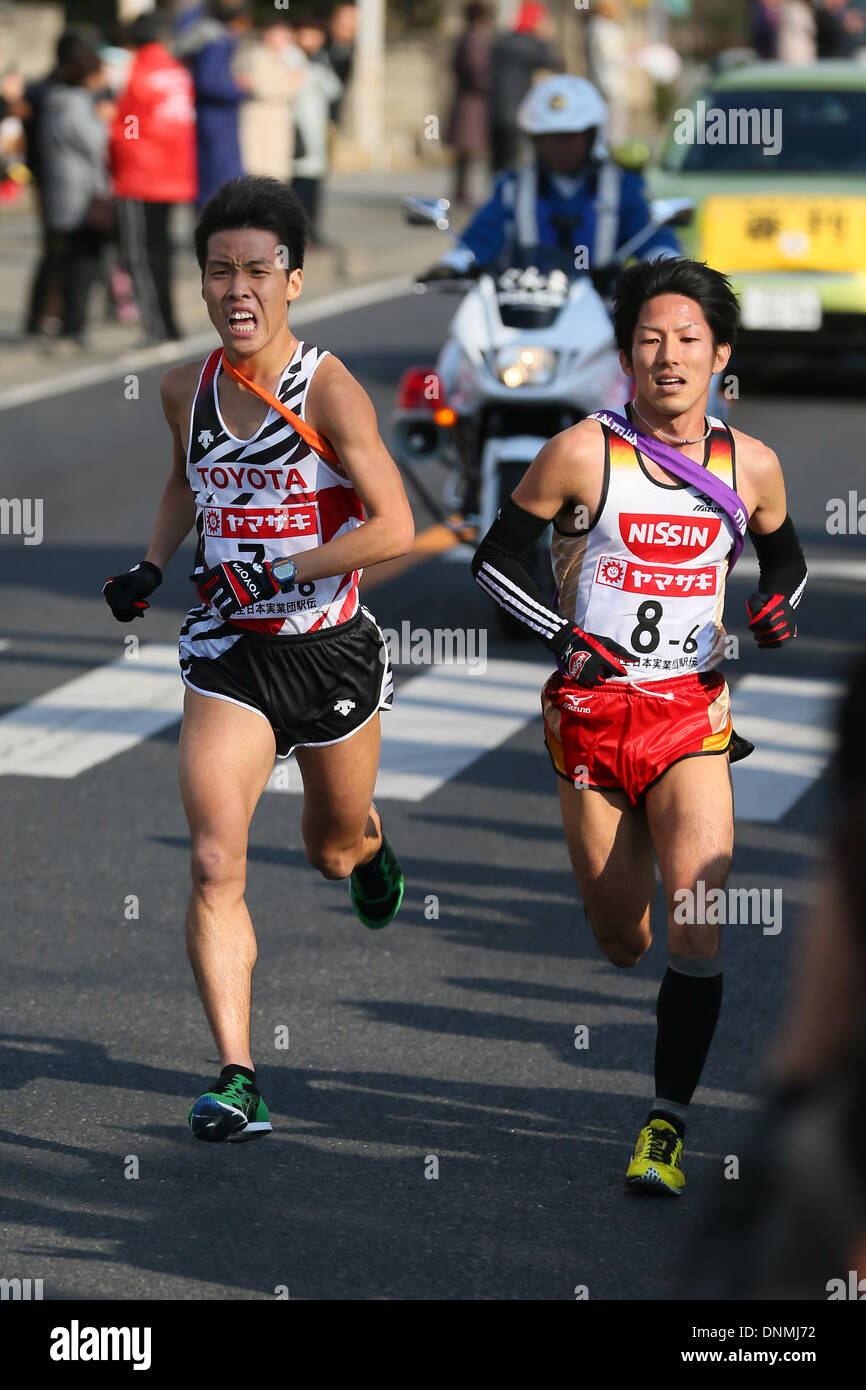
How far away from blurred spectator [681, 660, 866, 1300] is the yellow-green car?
1399 cm

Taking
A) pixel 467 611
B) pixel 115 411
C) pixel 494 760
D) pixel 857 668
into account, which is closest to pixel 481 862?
pixel 494 760

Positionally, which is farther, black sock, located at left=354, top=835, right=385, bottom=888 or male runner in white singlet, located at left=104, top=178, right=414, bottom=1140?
black sock, located at left=354, top=835, right=385, bottom=888

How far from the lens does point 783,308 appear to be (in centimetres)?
1565

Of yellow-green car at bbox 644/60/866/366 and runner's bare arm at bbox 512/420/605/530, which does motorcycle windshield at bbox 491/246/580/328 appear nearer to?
runner's bare arm at bbox 512/420/605/530

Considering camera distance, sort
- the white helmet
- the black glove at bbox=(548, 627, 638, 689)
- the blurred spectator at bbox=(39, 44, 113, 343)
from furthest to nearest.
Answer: the blurred spectator at bbox=(39, 44, 113, 343) → the white helmet → the black glove at bbox=(548, 627, 638, 689)

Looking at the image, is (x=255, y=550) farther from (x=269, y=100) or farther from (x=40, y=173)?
(x=269, y=100)

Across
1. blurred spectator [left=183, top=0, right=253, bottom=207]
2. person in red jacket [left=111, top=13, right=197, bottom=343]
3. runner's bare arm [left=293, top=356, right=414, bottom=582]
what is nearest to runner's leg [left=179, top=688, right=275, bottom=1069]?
runner's bare arm [left=293, top=356, right=414, bottom=582]

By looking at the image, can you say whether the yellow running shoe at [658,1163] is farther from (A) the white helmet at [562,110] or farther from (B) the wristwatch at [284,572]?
(A) the white helmet at [562,110]

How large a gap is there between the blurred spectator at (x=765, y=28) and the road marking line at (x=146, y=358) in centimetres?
1083

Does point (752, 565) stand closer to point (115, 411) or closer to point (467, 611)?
point (467, 611)

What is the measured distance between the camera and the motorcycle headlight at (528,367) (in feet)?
32.1

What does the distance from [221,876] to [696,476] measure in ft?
4.27

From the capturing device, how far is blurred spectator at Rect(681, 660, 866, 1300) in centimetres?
157

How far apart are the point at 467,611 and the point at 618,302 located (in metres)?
5.73
